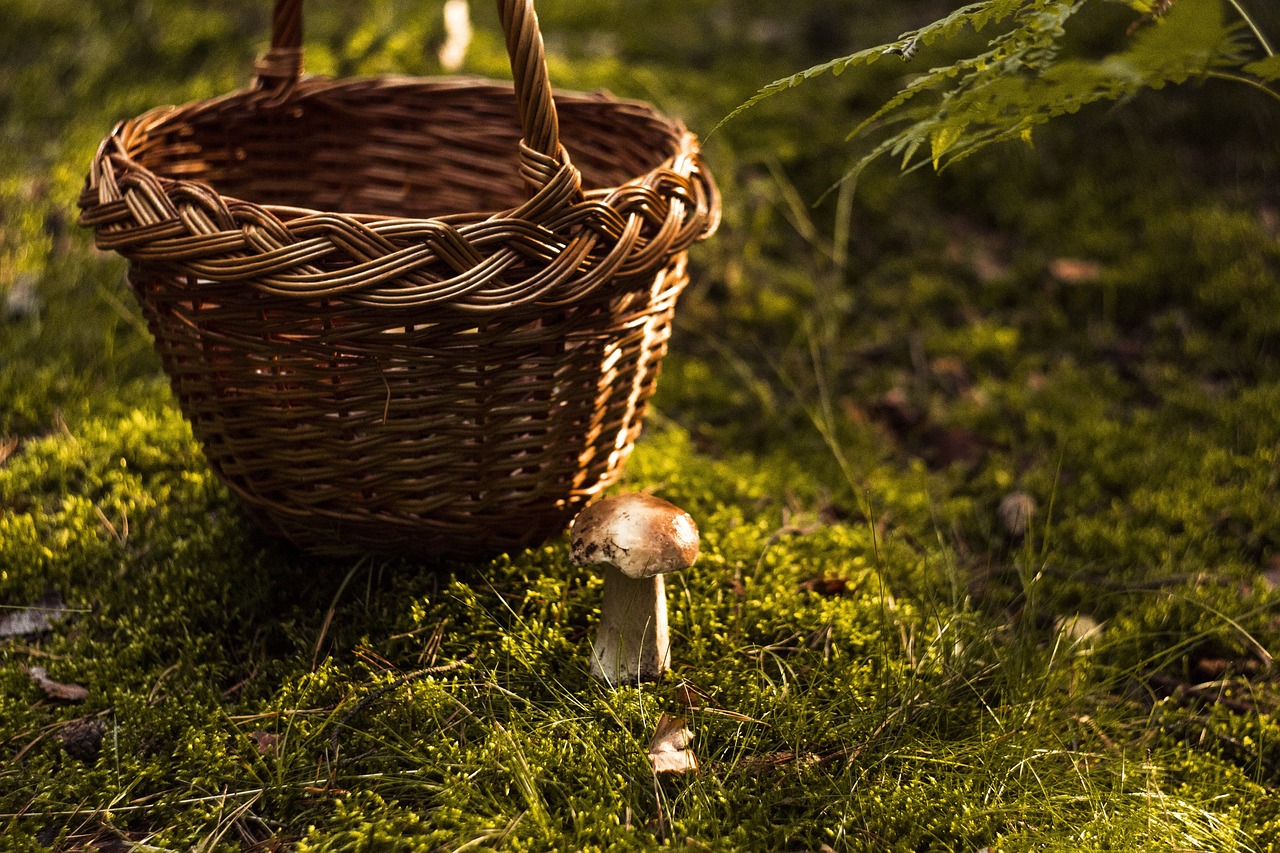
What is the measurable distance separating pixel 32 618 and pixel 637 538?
1426mm

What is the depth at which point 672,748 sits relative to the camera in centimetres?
177

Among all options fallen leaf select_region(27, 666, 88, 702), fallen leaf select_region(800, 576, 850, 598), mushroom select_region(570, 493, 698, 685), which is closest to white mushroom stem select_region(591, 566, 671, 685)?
mushroom select_region(570, 493, 698, 685)

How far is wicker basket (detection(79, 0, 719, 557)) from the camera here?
1.71 m

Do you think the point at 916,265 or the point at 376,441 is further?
the point at 916,265

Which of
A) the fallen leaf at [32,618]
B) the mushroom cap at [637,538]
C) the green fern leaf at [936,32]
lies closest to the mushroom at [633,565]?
the mushroom cap at [637,538]

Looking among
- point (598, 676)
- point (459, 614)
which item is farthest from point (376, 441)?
point (598, 676)

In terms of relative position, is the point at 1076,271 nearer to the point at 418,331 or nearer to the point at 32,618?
the point at 418,331

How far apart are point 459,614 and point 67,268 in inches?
89.2

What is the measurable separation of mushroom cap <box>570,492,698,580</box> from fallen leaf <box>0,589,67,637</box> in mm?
1210

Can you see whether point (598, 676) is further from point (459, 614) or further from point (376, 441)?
point (376, 441)

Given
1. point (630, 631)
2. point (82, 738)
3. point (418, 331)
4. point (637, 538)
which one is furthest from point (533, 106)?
point (82, 738)

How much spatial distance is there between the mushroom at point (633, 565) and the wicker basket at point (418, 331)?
26 cm

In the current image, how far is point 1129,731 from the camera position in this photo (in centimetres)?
201

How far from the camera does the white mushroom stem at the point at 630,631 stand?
1.90 metres
